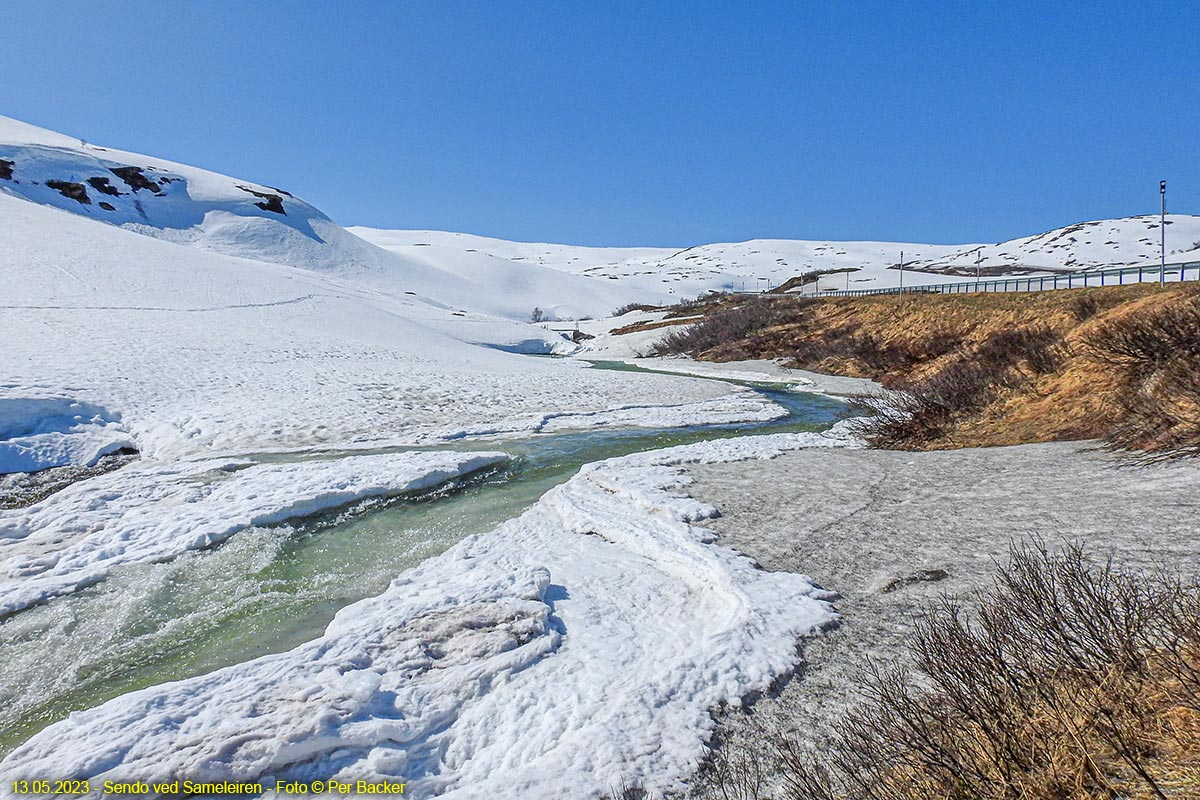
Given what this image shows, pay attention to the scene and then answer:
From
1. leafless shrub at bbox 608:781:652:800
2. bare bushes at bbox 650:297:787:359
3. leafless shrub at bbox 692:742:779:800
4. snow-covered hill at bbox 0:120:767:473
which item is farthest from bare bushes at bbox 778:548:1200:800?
bare bushes at bbox 650:297:787:359

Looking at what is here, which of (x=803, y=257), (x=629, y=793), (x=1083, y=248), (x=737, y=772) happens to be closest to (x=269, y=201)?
(x=629, y=793)

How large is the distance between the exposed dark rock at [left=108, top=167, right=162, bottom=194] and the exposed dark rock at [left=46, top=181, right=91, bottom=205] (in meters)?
7.49

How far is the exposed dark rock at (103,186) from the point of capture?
60719 mm

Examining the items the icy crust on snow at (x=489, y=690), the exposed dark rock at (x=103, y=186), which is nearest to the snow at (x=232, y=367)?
the icy crust on snow at (x=489, y=690)

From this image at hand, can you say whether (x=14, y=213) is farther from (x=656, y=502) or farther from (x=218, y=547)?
(x=656, y=502)

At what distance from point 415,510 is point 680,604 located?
191 inches

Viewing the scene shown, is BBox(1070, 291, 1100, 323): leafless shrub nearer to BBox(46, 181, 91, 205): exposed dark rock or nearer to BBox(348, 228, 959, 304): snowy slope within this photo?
BBox(348, 228, 959, 304): snowy slope

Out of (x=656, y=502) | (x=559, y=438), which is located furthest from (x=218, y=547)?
(x=559, y=438)

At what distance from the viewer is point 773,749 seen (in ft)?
9.78

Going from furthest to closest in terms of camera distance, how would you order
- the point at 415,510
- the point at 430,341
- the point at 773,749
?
the point at 430,341 → the point at 415,510 → the point at 773,749

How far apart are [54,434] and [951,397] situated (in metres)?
17.7

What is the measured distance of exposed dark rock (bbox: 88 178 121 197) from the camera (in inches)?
2391

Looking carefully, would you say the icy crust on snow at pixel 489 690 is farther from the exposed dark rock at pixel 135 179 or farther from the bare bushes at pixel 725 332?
the exposed dark rock at pixel 135 179

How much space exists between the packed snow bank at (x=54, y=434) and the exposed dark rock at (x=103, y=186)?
66.0m
